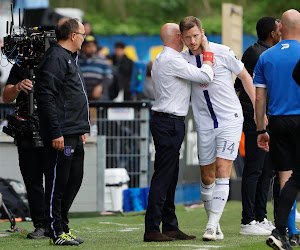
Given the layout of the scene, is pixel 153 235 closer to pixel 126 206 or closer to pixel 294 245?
pixel 294 245

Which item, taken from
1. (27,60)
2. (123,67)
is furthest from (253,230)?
(123,67)

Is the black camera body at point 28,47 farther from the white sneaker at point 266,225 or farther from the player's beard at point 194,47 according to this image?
the white sneaker at point 266,225

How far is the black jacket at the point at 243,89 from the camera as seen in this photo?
31.9 feet

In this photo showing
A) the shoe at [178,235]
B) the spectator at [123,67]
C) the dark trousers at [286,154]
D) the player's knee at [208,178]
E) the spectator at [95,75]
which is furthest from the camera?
the spectator at [123,67]

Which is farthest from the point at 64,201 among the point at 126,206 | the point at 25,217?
the point at 126,206

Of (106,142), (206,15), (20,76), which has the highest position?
(206,15)

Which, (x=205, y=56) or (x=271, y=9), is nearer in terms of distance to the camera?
(x=205, y=56)

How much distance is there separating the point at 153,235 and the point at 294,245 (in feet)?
4.29

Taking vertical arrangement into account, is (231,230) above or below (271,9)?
below

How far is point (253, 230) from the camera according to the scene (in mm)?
9648

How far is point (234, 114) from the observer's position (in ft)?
29.1

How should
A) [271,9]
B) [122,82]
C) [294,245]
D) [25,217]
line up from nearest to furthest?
1. [294,245]
2. [25,217]
3. [122,82]
4. [271,9]

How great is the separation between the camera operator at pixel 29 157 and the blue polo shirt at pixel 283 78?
2.72 m

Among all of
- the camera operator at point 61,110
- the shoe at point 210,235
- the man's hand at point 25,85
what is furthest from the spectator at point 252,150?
the man's hand at point 25,85
